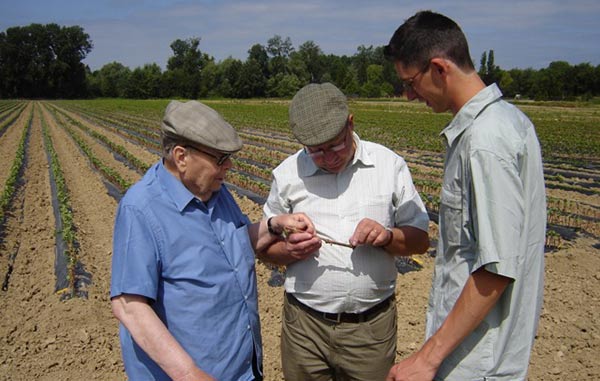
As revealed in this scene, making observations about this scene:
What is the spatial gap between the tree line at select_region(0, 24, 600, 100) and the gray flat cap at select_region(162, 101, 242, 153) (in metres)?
70.7

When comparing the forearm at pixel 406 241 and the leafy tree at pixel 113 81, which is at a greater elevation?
the leafy tree at pixel 113 81

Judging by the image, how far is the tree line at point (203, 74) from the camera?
7212 centimetres

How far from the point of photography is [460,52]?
66.2 inches

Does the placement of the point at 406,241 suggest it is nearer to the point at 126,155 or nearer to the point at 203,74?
the point at 126,155

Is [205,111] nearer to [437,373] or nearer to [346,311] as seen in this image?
[346,311]

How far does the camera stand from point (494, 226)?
1507mm

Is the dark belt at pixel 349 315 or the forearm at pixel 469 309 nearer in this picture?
the forearm at pixel 469 309

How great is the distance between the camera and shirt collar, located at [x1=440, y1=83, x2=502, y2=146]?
1.63 metres

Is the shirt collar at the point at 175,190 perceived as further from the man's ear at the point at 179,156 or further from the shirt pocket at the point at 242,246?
the shirt pocket at the point at 242,246

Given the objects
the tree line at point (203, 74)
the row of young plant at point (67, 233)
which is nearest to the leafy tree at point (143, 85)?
the tree line at point (203, 74)

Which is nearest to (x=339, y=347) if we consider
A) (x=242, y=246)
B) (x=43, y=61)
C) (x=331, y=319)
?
(x=331, y=319)

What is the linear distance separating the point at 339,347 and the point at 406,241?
26.6 inches

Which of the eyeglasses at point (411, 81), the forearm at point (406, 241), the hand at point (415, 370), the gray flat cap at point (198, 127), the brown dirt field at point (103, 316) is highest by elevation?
the eyeglasses at point (411, 81)

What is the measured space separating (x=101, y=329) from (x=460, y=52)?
181 inches
